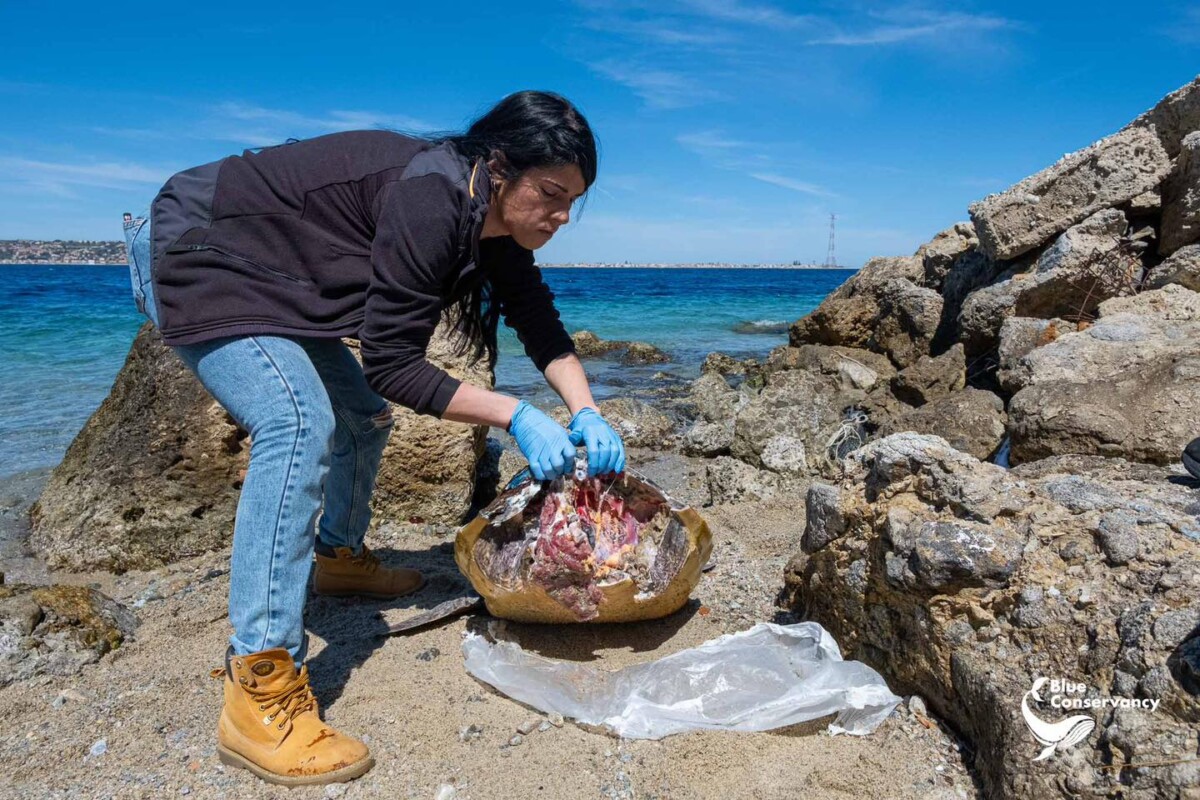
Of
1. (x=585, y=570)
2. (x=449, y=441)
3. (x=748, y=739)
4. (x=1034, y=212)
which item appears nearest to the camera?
(x=748, y=739)

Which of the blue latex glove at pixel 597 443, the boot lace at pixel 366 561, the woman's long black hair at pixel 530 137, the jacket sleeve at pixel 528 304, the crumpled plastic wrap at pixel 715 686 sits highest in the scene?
the woman's long black hair at pixel 530 137

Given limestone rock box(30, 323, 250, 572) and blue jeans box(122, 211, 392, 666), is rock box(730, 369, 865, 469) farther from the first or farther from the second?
blue jeans box(122, 211, 392, 666)

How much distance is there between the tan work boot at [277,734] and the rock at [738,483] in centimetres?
276

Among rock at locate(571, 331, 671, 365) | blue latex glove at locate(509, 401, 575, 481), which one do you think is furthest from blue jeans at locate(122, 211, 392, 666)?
rock at locate(571, 331, 671, 365)

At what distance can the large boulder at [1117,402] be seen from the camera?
125 inches

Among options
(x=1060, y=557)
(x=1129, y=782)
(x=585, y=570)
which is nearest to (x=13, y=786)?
(x=585, y=570)

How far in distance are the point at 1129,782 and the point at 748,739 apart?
834 mm

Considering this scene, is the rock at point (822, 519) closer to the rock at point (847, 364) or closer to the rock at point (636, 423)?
the rock at point (636, 423)

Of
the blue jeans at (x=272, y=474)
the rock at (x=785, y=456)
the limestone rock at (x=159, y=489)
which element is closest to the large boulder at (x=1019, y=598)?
the blue jeans at (x=272, y=474)

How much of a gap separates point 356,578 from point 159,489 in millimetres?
1449

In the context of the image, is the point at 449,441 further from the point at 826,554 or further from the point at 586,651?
the point at 826,554

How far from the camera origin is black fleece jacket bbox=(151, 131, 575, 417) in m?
1.97

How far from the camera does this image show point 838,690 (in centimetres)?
211

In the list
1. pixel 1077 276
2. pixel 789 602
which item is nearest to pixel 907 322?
pixel 1077 276
